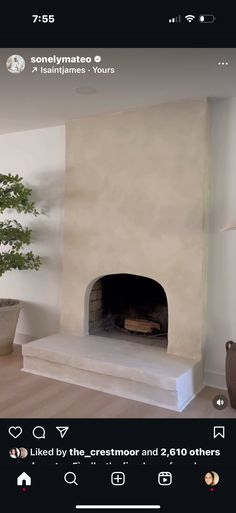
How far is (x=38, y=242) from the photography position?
118 inches

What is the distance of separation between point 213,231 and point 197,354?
0.72 meters

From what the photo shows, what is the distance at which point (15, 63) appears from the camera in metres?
0.91

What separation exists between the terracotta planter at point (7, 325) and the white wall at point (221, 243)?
4.62 ft

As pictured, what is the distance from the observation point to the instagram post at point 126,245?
1979mm

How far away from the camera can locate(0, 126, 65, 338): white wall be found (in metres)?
2.88

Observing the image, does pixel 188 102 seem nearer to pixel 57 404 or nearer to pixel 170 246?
pixel 170 246
